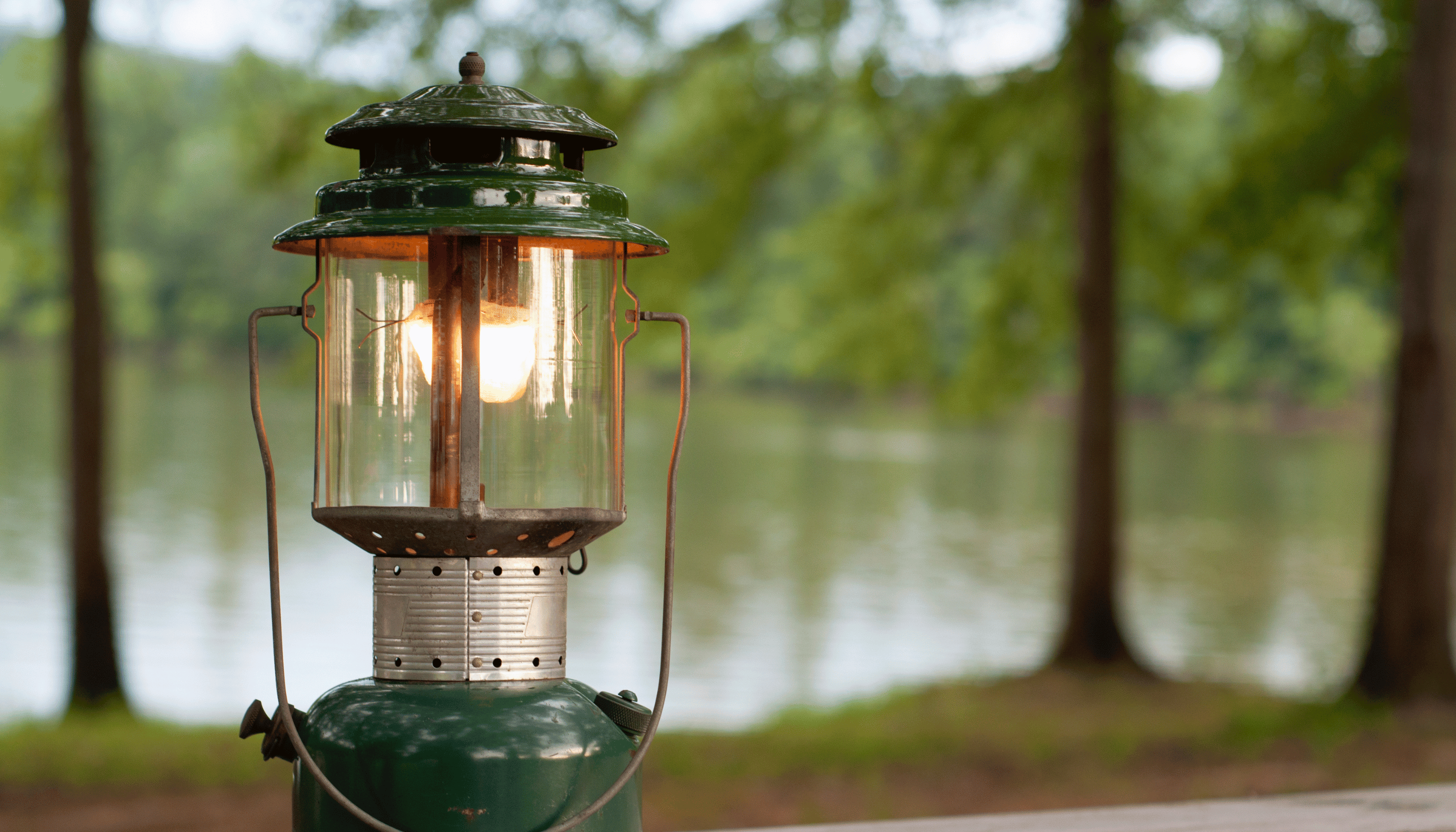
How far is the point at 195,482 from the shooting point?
21250 millimetres

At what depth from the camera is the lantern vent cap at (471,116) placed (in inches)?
71.2

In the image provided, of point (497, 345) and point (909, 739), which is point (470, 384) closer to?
point (497, 345)

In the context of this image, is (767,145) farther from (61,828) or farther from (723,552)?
(723,552)

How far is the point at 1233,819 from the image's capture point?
2328 mm

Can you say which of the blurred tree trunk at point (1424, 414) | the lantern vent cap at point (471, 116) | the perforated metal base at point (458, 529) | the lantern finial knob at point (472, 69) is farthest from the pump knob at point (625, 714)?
the blurred tree trunk at point (1424, 414)

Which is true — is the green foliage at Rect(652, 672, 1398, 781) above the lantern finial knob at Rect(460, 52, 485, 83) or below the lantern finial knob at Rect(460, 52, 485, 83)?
below

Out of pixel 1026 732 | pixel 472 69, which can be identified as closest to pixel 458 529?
pixel 472 69

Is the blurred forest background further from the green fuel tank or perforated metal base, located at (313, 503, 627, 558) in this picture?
the green fuel tank

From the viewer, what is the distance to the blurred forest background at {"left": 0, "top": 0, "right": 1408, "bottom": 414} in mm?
8055

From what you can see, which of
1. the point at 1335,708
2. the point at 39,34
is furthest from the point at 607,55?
the point at 1335,708

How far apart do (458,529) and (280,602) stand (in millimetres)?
263

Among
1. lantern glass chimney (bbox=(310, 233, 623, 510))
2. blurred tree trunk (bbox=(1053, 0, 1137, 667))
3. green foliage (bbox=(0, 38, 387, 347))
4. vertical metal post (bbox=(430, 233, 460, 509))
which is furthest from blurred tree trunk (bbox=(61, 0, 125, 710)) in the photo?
vertical metal post (bbox=(430, 233, 460, 509))

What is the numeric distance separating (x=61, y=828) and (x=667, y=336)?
14.5ft

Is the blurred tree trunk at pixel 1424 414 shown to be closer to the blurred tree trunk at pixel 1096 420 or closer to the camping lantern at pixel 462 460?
the blurred tree trunk at pixel 1096 420
